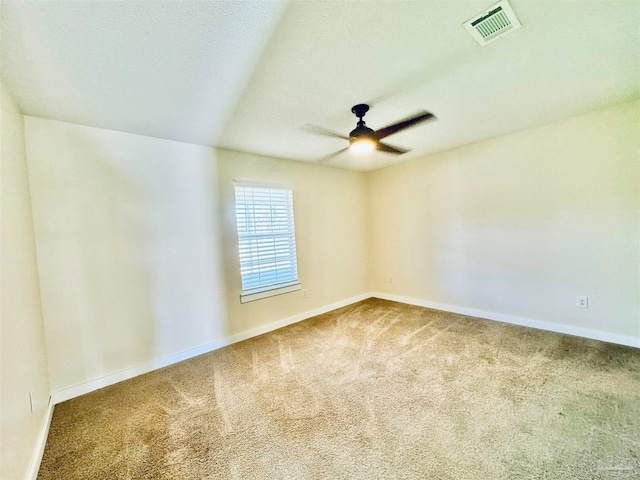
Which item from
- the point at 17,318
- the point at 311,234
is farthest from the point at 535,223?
the point at 17,318

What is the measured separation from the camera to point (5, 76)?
163 centimetres

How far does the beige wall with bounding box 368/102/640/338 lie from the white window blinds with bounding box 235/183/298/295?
76.4 inches

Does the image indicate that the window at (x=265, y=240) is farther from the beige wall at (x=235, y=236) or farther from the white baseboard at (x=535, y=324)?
the white baseboard at (x=535, y=324)

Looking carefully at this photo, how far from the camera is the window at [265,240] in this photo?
132 inches

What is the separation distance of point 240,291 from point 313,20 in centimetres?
280

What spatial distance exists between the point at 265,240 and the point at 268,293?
2.32 feet

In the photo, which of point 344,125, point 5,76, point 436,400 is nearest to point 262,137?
point 344,125

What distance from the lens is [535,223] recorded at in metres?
3.13

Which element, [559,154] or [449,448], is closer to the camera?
[449,448]

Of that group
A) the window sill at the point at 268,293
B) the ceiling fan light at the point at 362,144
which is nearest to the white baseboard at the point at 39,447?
the window sill at the point at 268,293

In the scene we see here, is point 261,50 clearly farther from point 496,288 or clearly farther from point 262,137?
point 496,288

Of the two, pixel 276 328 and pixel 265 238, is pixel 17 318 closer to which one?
pixel 265 238

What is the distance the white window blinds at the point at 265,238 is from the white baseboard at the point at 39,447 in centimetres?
184

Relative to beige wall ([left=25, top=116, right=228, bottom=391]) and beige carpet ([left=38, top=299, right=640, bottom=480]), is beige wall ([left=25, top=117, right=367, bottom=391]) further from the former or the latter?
beige carpet ([left=38, top=299, right=640, bottom=480])
